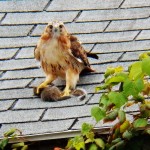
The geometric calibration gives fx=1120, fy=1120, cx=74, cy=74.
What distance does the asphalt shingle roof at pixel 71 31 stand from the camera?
5488 millimetres

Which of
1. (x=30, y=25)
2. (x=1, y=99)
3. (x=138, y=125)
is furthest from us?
(x=30, y=25)

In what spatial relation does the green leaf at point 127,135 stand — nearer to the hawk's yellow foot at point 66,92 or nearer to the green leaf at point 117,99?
the green leaf at point 117,99

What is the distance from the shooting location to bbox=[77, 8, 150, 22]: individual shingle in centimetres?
627

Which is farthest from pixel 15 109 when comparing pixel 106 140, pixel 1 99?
pixel 106 140

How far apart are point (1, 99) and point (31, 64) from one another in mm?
384

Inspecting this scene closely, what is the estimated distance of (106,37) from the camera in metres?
6.15

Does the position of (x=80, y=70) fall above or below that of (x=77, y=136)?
above

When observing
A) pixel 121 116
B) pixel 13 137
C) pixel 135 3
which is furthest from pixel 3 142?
pixel 135 3

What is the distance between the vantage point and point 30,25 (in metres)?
6.18

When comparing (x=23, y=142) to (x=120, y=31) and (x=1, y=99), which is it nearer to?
(x=1, y=99)

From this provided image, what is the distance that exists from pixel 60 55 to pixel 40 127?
51cm

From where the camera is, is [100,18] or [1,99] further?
[100,18]

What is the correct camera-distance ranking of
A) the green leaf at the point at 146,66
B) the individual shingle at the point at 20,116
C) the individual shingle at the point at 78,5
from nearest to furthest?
the green leaf at the point at 146,66, the individual shingle at the point at 20,116, the individual shingle at the point at 78,5

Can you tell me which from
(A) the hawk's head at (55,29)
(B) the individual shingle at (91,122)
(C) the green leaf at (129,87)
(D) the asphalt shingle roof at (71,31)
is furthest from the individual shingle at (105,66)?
(C) the green leaf at (129,87)
